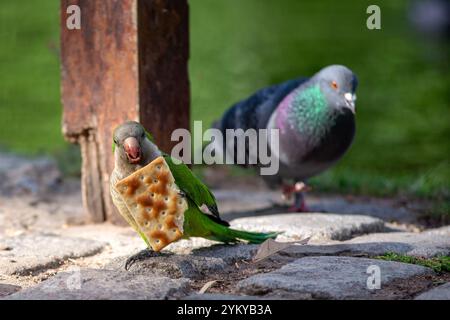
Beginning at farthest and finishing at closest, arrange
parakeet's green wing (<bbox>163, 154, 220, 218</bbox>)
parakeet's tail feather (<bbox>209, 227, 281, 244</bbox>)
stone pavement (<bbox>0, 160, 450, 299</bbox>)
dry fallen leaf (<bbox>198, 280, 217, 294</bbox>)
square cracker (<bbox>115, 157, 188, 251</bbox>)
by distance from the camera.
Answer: parakeet's tail feather (<bbox>209, 227, 281, 244</bbox>)
parakeet's green wing (<bbox>163, 154, 220, 218</bbox>)
square cracker (<bbox>115, 157, 188, 251</bbox>)
dry fallen leaf (<bbox>198, 280, 217, 294</bbox>)
stone pavement (<bbox>0, 160, 450, 299</bbox>)

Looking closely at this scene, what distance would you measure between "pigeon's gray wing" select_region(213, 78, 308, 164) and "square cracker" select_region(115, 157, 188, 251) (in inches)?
58.4

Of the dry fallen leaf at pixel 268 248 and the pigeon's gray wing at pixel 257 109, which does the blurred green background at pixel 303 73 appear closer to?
the pigeon's gray wing at pixel 257 109

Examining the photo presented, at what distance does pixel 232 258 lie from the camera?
3.20m

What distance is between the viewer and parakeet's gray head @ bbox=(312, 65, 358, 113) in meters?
4.12

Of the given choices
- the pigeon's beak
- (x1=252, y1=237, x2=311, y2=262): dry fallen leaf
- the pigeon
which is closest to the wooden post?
the pigeon

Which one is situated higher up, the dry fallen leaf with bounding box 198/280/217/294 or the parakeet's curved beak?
the parakeet's curved beak

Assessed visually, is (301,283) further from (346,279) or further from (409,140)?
(409,140)

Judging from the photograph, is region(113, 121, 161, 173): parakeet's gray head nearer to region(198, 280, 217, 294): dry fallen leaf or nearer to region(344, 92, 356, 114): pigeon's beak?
region(198, 280, 217, 294): dry fallen leaf

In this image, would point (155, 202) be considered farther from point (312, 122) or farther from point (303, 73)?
point (303, 73)

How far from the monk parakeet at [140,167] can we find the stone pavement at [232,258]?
112 millimetres

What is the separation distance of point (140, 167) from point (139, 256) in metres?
0.33

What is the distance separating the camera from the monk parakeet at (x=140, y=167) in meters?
3.00

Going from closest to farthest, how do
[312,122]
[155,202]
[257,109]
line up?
[155,202] < [312,122] < [257,109]

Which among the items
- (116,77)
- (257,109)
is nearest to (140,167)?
(116,77)
